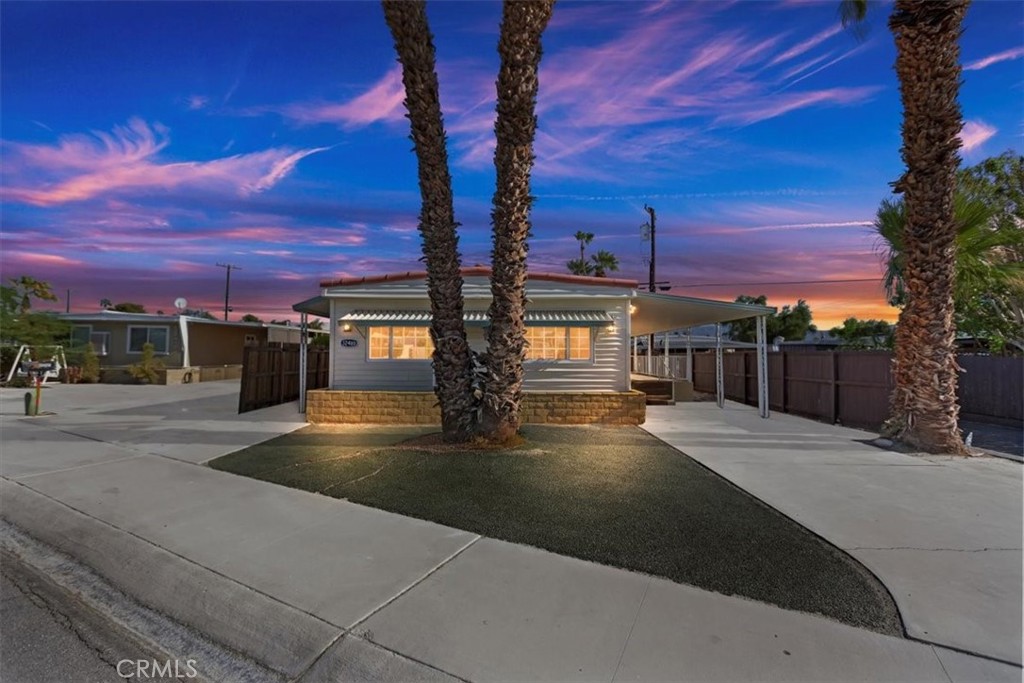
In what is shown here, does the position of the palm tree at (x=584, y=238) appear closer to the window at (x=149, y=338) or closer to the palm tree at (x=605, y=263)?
the palm tree at (x=605, y=263)

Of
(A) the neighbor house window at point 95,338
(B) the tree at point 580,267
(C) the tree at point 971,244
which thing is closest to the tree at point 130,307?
(A) the neighbor house window at point 95,338

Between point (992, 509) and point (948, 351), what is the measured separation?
3.51m

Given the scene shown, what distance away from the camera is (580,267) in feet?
147

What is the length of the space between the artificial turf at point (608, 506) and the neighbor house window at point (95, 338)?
70.0 ft

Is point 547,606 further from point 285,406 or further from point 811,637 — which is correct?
point 285,406

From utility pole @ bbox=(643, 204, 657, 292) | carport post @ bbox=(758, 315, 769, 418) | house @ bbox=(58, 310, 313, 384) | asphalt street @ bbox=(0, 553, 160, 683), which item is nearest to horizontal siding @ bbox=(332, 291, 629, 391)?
carport post @ bbox=(758, 315, 769, 418)

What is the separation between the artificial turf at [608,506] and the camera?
11.3 ft

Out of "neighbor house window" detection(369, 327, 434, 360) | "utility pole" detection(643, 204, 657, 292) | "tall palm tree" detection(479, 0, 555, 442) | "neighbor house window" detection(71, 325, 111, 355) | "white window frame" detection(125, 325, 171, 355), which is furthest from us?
"utility pole" detection(643, 204, 657, 292)

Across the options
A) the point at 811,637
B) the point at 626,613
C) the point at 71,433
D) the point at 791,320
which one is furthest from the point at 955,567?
the point at 791,320

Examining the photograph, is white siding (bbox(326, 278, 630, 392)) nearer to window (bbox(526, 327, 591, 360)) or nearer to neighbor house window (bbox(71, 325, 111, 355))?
window (bbox(526, 327, 591, 360))

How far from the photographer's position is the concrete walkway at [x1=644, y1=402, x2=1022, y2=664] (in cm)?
307

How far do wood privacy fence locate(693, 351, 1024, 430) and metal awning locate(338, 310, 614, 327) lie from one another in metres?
4.91

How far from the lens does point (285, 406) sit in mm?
14328

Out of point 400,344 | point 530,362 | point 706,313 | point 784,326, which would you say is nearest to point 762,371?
point 706,313
